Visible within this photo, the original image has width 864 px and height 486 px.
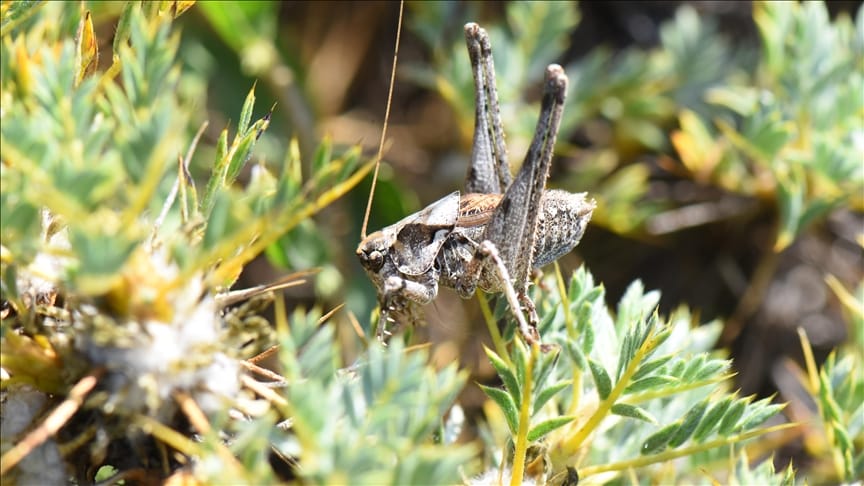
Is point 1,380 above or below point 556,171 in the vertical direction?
above

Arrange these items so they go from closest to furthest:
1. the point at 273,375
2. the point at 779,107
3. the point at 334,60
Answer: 1. the point at 273,375
2. the point at 779,107
3. the point at 334,60

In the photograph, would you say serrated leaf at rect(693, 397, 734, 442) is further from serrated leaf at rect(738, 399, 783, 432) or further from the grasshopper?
the grasshopper

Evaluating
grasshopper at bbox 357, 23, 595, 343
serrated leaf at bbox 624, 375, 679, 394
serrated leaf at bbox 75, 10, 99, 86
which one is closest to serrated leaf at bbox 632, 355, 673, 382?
serrated leaf at bbox 624, 375, 679, 394

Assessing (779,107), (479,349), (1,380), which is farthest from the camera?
(479,349)

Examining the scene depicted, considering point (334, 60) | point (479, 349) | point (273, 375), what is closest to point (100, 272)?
point (273, 375)

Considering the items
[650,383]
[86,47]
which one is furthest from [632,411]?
[86,47]

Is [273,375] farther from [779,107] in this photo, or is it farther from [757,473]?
[779,107]

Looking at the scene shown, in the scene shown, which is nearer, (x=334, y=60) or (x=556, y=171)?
(x=556, y=171)
